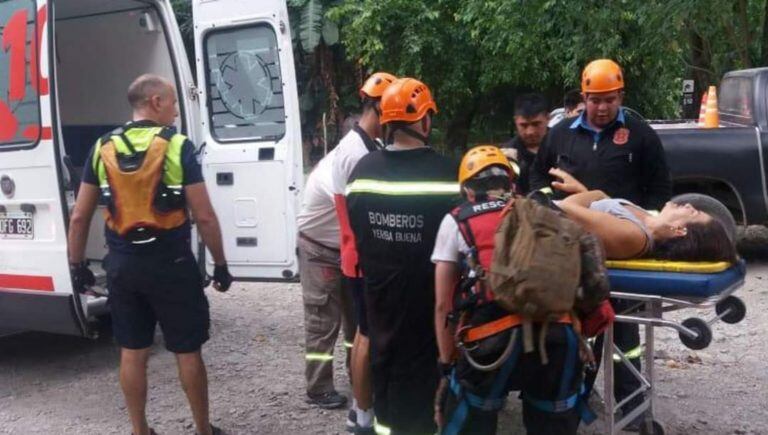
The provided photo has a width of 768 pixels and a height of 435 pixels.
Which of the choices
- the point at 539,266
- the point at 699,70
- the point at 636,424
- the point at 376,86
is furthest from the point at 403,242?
the point at 699,70

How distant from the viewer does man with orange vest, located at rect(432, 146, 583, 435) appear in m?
3.27

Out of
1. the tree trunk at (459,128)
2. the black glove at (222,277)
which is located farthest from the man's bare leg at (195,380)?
the tree trunk at (459,128)

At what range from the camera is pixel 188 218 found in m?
4.52

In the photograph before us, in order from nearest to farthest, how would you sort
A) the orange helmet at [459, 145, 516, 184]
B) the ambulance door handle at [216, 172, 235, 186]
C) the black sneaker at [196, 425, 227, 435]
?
the orange helmet at [459, 145, 516, 184], the black sneaker at [196, 425, 227, 435], the ambulance door handle at [216, 172, 235, 186]

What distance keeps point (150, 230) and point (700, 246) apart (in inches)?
102

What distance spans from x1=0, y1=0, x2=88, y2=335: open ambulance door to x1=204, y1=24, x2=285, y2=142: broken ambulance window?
116 cm

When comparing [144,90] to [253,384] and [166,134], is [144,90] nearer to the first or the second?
[166,134]

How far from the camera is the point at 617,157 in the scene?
4.70 m

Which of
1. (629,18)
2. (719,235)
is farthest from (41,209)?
(629,18)

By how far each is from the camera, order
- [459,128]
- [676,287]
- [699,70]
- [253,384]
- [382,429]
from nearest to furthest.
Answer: [676,287], [382,429], [253,384], [699,70], [459,128]

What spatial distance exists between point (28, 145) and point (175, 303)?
1.84 metres

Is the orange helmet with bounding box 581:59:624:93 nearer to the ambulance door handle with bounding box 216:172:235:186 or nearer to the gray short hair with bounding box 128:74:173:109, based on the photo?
the gray short hair with bounding box 128:74:173:109

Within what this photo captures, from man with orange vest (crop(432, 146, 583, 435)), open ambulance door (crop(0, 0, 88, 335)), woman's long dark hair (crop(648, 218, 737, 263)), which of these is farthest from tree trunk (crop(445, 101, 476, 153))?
man with orange vest (crop(432, 146, 583, 435))

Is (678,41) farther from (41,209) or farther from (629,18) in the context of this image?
(41,209)
